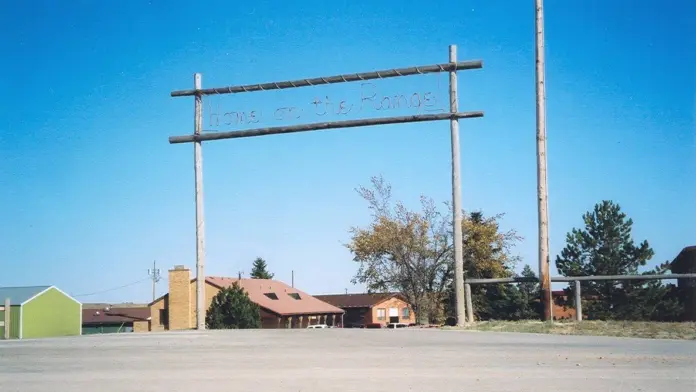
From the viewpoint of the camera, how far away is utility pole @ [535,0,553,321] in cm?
1434

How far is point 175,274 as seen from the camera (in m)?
24.3

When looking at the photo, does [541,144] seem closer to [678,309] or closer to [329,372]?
[678,309]

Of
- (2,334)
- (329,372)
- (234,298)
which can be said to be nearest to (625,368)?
(329,372)

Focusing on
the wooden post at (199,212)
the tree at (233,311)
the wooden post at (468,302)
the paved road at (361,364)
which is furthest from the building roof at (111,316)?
the paved road at (361,364)

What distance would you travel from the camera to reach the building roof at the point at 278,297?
55.9 metres

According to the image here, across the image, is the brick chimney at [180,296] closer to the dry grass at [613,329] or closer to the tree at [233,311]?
the tree at [233,311]

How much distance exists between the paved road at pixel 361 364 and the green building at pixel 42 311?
107 feet

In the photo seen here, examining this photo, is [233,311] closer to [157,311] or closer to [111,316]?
[157,311]

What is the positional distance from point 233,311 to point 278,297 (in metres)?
35.2

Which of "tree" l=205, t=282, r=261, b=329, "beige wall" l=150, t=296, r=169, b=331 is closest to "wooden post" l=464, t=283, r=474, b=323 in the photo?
"tree" l=205, t=282, r=261, b=329

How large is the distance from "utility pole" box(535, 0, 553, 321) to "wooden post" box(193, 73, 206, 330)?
26.3 ft

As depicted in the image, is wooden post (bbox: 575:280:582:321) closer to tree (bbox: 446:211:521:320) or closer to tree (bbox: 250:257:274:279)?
tree (bbox: 446:211:521:320)

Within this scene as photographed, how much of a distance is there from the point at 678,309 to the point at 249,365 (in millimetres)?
9889

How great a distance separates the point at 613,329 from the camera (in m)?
12.6
